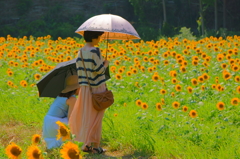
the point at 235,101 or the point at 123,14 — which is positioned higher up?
the point at 123,14

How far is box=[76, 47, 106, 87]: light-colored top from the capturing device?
489 centimetres

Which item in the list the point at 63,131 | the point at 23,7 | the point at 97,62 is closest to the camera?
the point at 63,131

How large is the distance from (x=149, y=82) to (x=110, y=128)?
3.04 meters

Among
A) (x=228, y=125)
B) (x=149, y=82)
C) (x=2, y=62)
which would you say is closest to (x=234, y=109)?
(x=228, y=125)

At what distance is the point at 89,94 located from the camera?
16.4 ft

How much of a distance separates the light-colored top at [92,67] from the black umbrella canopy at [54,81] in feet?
1.08

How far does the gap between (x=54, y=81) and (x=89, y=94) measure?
57 cm

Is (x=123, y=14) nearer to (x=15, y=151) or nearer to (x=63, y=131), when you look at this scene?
(x=63, y=131)

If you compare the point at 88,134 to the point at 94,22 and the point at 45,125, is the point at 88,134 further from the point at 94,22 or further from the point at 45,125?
the point at 94,22

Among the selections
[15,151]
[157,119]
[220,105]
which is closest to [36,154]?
[15,151]

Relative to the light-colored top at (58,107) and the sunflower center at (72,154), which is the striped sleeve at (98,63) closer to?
the light-colored top at (58,107)

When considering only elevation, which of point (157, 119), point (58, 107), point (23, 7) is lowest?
point (157, 119)

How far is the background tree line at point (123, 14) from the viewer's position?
3184 cm

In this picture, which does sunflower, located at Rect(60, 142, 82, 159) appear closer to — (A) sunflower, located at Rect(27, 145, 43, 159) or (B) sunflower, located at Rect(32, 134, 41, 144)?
(A) sunflower, located at Rect(27, 145, 43, 159)
